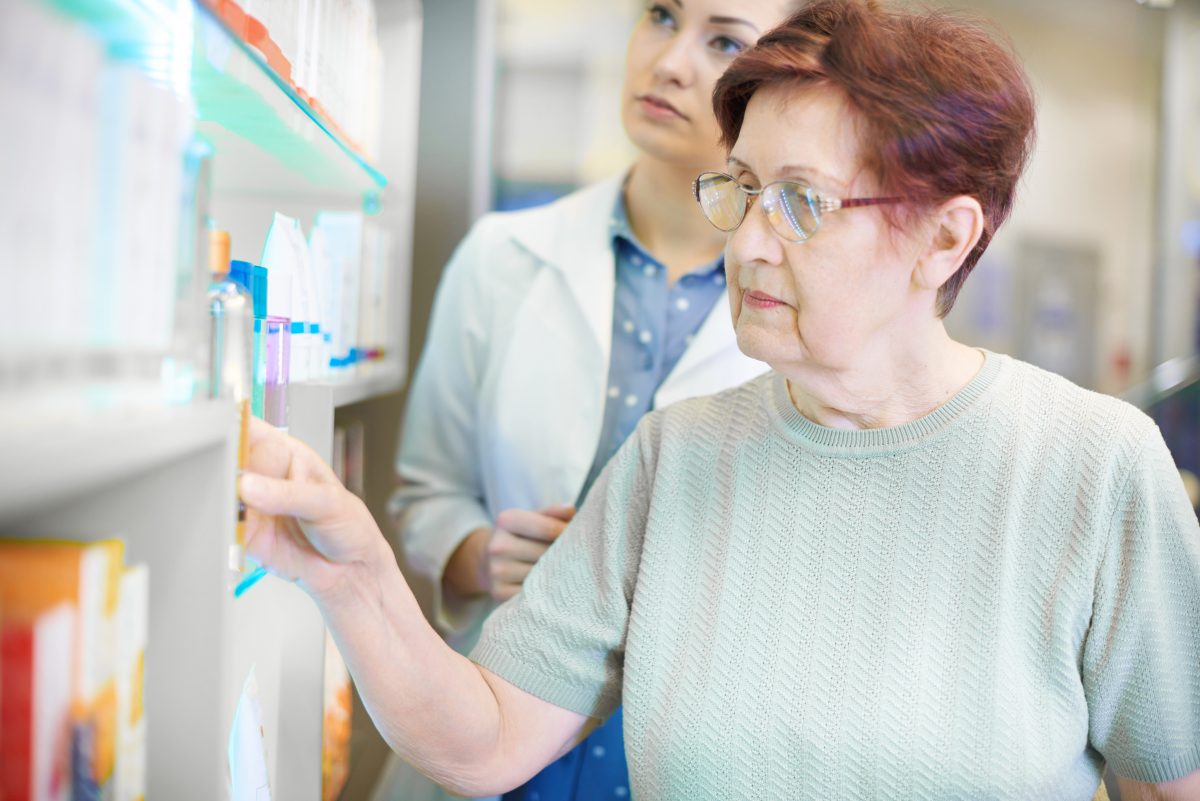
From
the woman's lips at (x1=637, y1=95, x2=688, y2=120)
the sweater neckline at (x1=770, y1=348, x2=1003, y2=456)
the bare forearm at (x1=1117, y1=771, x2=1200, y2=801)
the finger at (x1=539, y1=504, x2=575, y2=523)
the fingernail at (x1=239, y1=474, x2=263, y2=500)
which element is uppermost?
the woman's lips at (x1=637, y1=95, x2=688, y2=120)

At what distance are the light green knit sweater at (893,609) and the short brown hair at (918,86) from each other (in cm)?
29

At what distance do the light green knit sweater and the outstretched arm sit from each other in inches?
2.7

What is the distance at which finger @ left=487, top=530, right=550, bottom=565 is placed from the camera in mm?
1673

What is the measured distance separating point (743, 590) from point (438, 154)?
8.56 ft

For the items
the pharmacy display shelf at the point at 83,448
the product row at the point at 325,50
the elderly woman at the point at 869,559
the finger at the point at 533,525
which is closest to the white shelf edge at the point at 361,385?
the finger at the point at 533,525

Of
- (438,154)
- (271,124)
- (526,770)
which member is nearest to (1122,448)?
(526,770)

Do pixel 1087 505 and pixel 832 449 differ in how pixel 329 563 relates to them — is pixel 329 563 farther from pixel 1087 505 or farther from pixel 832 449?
pixel 1087 505

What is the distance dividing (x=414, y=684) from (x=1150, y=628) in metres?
0.88

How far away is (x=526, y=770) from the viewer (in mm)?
1442

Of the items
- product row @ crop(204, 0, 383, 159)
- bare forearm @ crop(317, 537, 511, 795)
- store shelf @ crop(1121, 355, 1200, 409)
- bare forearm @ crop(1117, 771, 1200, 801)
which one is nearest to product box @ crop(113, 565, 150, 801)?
bare forearm @ crop(317, 537, 511, 795)

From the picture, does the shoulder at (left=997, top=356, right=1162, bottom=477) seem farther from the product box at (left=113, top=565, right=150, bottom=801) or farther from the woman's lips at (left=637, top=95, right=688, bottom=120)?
the product box at (left=113, top=565, right=150, bottom=801)

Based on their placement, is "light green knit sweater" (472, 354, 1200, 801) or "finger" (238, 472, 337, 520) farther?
"light green knit sweater" (472, 354, 1200, 801)

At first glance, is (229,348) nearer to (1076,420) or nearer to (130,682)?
(130,682)

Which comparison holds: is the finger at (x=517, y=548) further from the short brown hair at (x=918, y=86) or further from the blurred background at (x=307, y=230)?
the short brown hair at (x=918, y=86)
